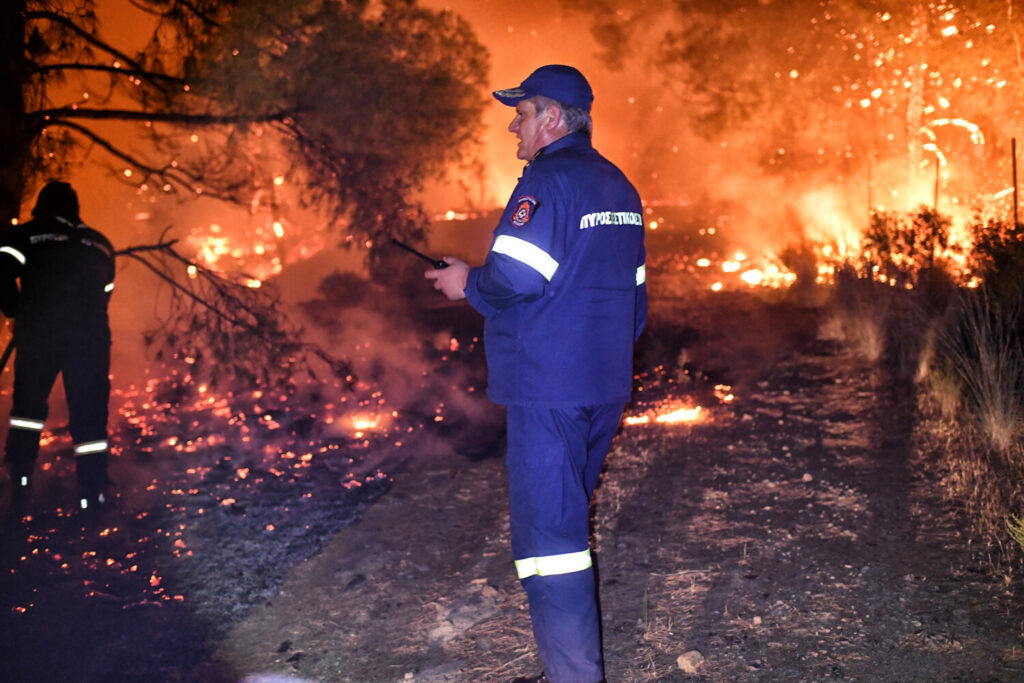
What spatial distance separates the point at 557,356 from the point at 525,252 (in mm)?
334

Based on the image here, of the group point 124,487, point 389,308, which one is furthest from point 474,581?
point 389,308

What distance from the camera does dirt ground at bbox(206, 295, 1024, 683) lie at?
2.47 meters

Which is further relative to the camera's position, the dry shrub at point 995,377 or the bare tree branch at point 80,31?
the bare tree branch at point 80,31

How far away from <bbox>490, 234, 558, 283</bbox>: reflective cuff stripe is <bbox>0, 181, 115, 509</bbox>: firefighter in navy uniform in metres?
3.34

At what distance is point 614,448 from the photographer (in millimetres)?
4816

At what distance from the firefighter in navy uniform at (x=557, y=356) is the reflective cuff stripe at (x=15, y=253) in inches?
130

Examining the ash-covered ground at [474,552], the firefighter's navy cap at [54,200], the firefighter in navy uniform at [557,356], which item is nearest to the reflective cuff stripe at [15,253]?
the firefighter's navy cap at [54,200]

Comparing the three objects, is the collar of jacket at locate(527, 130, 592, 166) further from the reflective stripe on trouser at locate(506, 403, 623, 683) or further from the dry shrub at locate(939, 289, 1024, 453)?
the dry shrub at locate(939, 289, 1024, 453)

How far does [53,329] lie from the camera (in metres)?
4.36

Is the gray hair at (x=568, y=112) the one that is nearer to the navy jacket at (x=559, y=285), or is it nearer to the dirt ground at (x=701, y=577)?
the navy jacket at (x=559, y=285)

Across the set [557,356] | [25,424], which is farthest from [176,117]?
[557,356]

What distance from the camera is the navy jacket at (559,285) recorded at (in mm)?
Answer: 2207

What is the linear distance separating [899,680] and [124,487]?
4328mm

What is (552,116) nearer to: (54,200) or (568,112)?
(568,112)
